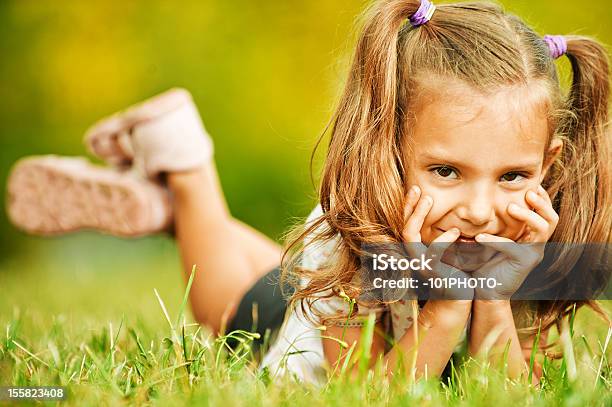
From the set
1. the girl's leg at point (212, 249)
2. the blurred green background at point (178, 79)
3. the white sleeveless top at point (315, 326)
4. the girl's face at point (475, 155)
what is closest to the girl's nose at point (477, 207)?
the girl's face at point (475, 155)

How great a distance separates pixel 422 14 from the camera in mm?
1304

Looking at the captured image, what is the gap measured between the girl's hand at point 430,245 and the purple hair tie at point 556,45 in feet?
1.28

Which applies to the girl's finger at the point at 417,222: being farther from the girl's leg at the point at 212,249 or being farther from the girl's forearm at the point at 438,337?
the girl's leg at the point at 212,249

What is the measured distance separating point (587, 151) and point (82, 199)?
1447 millimetres

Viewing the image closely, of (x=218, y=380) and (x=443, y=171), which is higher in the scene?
(x=443, y=171)

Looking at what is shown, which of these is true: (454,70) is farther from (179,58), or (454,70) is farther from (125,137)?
(179,58)

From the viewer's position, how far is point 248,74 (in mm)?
4465

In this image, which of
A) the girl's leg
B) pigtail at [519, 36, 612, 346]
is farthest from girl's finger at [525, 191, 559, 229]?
the girl's leg

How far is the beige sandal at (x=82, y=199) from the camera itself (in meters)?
2.15

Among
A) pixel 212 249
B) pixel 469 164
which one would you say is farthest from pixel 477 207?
pixel 212 249

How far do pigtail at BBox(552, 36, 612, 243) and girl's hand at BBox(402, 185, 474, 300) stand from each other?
29 cm

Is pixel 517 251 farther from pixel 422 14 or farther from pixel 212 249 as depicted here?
pixel 212 249

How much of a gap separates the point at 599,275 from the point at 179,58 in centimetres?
343

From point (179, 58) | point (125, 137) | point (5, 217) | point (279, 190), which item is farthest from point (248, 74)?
point (125, 137)
